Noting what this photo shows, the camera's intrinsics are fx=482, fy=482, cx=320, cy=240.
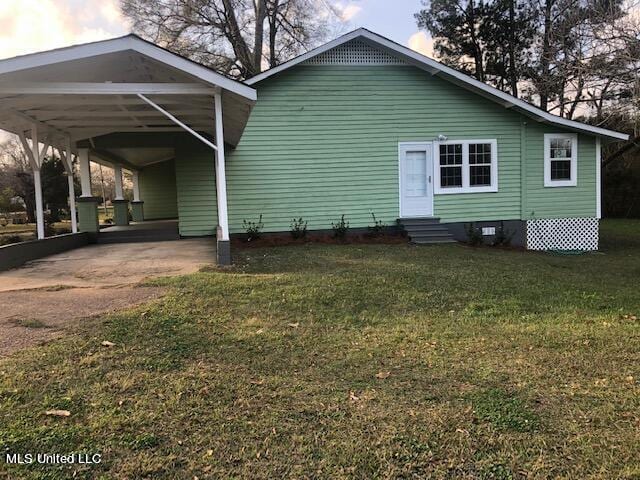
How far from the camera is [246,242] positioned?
1242 centimetres

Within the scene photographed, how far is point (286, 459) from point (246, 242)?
999 centimetres

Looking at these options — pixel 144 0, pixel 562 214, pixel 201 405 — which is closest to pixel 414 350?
pixel 201 405

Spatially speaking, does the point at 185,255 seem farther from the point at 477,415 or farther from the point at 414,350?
the point at 477,415

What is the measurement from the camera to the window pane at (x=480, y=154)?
13.5 meters

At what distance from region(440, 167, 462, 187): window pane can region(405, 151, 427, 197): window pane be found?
Answer: 20.1 inches

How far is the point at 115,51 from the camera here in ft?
25.6

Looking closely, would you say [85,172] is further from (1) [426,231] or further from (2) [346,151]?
(1) [426,231]

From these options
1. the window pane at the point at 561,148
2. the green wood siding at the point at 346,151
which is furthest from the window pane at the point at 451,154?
the window pane at the point at 561,148

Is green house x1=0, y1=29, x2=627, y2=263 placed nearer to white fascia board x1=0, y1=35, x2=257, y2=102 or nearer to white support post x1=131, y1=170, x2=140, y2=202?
white fascia board x1=0, y1=35, x2=257, y2=102

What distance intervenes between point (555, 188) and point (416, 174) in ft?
13.2

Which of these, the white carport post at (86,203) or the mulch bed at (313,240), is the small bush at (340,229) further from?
the white carport post at (86,203)

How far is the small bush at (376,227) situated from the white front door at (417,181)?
62 cm

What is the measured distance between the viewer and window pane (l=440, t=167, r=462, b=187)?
13.5m

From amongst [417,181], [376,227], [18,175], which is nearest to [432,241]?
[376,227]
